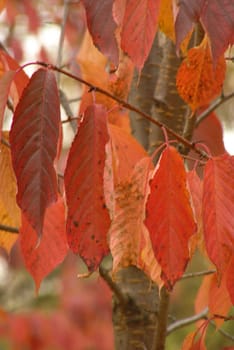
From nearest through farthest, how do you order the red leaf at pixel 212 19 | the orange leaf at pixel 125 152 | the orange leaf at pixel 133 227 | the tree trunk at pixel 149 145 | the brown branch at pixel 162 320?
the red leaf at pixel 212 19
the orange leaf at pixel 133 227
the orange leaf at pixel 125 152
the brown branch at pixel 162 320
the tree trunk at pixel 149 145

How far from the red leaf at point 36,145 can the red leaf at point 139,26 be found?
101mm

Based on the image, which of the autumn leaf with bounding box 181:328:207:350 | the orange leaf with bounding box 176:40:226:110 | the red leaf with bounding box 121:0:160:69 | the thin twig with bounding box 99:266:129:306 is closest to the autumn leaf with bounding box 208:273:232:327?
the autumn leaf with bounding box 181:328:207:350

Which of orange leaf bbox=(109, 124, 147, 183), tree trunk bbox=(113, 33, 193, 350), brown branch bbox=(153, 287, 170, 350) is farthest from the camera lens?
tree trunk bbox=(113, 33, 193, 350)

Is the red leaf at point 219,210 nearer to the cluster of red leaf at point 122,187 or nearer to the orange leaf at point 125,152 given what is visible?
the cluster of red leaf at point 122,187

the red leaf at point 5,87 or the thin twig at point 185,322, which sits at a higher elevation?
the red leaf at point 5,87

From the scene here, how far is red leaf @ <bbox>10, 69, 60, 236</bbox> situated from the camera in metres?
0.94

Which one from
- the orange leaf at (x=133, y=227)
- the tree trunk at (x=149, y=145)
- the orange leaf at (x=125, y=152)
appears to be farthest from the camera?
the tree trunk at (x=149, y=145)

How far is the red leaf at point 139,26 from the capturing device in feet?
3.31

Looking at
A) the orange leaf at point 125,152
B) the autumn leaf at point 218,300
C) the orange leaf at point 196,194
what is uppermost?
the orange leaf at point 125,152

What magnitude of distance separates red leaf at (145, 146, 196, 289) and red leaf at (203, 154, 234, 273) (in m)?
0.03

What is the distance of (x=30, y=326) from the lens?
3.64 m

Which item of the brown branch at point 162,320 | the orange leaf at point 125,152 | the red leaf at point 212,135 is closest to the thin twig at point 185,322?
the brown branch at point 162,320

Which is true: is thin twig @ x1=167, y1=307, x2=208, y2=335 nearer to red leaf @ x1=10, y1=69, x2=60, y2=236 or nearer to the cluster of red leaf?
the cluster of red leaf

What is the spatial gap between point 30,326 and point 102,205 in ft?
9.00
